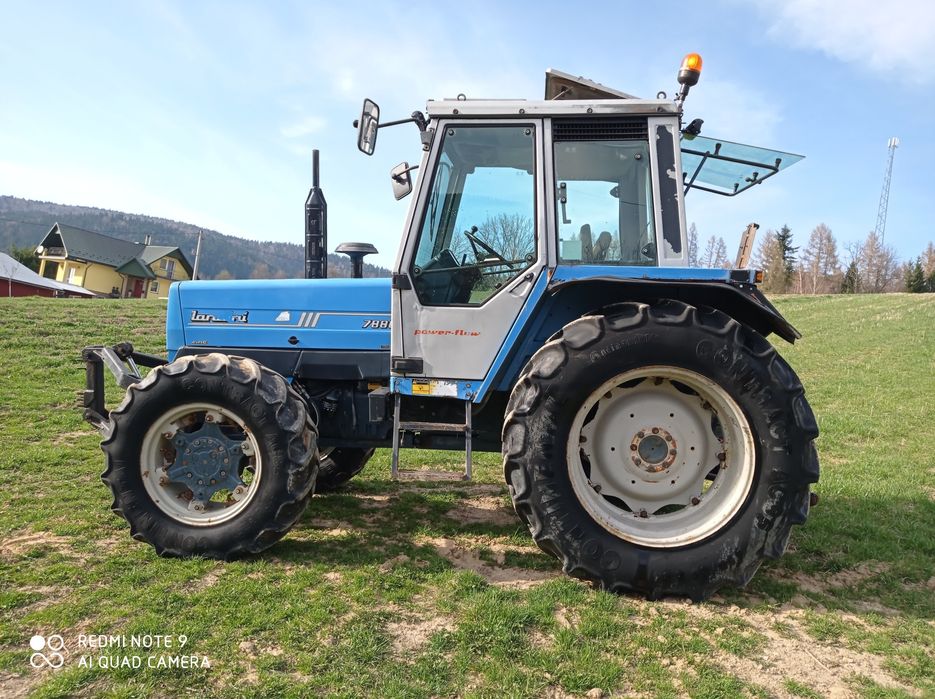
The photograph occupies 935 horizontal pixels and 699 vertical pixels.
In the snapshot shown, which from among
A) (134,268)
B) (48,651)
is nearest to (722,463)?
(48,651)

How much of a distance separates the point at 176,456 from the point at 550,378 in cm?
245

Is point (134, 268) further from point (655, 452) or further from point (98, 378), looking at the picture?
point (655, 452)

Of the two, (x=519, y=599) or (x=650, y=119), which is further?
(x=650, y=119)

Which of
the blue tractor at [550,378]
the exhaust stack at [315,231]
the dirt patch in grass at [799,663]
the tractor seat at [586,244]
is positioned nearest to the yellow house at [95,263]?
the exhaust stack at [315,231]

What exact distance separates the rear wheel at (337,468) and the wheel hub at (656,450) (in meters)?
2.57

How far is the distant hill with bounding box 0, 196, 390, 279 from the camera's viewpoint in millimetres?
86250

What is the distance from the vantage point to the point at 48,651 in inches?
103

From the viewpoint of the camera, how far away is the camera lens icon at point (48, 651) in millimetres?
2523

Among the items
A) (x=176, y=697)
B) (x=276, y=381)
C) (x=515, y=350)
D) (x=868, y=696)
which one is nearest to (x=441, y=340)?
(x=515, y=350)

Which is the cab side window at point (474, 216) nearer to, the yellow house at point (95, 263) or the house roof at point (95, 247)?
the yellow house at point (95, 263)

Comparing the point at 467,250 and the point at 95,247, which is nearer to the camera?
the point at 467,250

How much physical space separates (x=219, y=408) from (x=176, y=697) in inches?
66.8

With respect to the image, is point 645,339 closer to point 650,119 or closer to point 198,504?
point 650,119

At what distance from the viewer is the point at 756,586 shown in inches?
134
